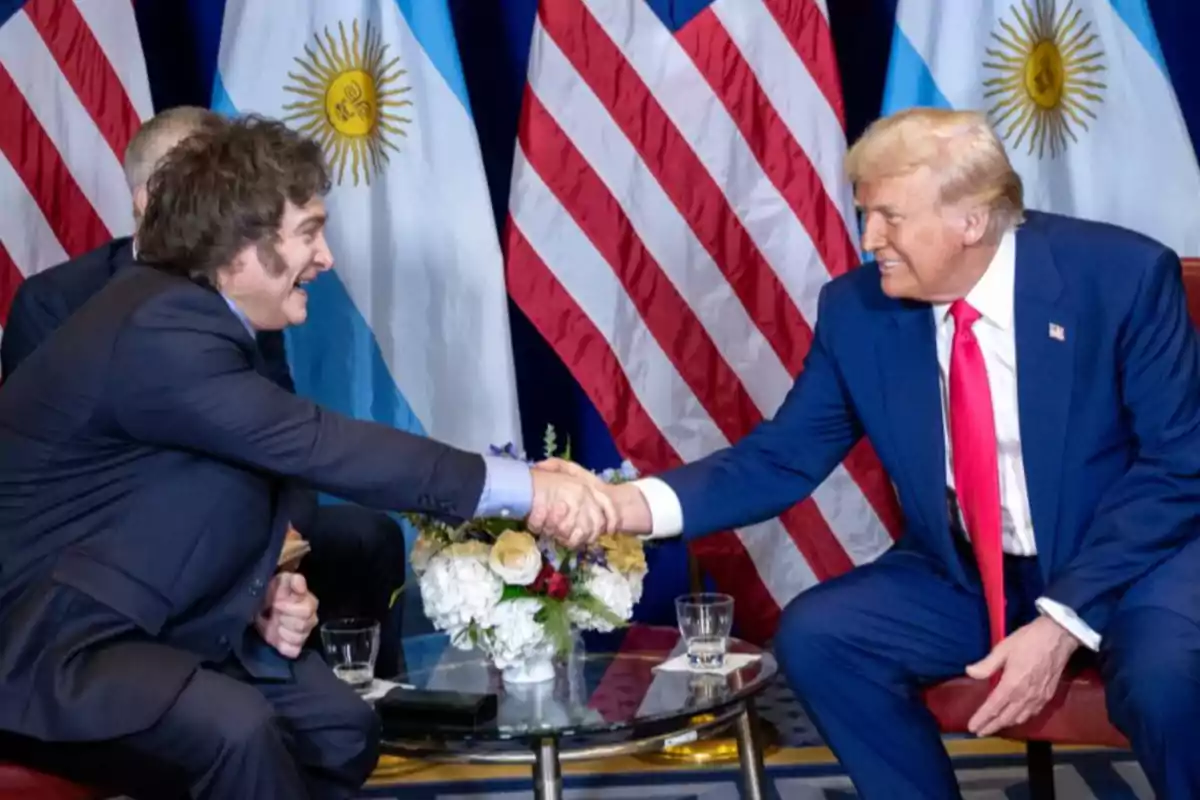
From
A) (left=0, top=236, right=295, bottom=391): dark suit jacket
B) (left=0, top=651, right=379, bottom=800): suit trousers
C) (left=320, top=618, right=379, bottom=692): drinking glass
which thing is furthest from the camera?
(left=0, top=236, right=295, bottom=391): dark suit jacket

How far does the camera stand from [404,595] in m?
3.97

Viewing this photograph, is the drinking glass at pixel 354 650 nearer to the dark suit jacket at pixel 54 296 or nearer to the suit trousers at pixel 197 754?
the suit trousers at pixel 197 754

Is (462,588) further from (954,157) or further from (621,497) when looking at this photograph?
(954,157)

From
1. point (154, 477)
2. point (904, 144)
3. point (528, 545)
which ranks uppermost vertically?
point (904, 144)

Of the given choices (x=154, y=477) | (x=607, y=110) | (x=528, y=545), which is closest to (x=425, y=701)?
(x=528, y=545)

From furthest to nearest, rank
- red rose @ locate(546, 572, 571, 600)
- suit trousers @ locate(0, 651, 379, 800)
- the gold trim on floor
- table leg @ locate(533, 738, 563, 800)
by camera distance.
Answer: the gold trim on floor → red rose @ locate(546, 572, 571, 600) → table leg @ locate(533, 738, 563, 800) → suit trousers @ locate(0, 651, 379, 800)

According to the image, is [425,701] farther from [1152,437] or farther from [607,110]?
[607,110]

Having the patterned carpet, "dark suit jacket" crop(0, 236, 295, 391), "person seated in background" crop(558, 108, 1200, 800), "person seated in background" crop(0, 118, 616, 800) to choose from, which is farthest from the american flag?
"person seated in background" crop(558, 108, 1200, 800)

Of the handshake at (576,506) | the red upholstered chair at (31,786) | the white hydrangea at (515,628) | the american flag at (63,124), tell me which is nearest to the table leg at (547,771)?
the white hydrangea at (515,628)

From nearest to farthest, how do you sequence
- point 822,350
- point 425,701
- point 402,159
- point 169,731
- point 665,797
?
1. point 169,731
2. point 425,701
3. point 822,350
4. point 665,797
5. point 402,159

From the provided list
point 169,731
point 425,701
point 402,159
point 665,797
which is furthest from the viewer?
point 402,159

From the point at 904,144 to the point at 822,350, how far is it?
0.44 m

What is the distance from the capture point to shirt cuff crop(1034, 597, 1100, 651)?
2539 millimetres

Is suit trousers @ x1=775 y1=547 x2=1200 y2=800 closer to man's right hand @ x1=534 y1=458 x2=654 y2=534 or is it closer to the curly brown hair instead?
man's right hand @ x1=534 y1=458 x2=654 y2=534
